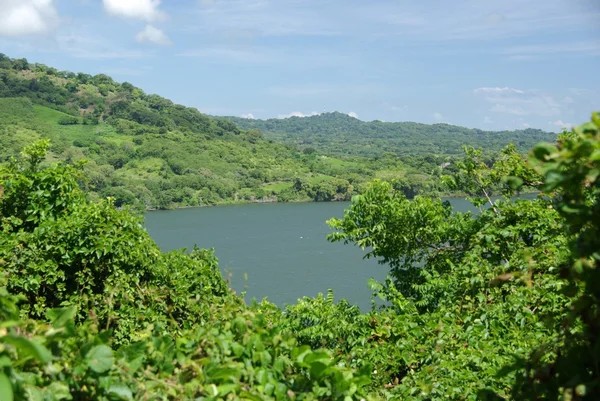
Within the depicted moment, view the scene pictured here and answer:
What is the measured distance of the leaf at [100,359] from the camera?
6.63 ft

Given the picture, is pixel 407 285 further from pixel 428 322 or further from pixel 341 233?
pixel 428 322

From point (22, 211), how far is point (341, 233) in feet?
17.5

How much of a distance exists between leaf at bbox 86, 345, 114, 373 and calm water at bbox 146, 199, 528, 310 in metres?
14.6

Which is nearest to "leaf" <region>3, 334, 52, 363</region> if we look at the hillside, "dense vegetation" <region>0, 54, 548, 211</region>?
the hillside

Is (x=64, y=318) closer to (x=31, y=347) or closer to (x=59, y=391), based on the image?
(x=59, y=391)

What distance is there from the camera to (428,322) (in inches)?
233

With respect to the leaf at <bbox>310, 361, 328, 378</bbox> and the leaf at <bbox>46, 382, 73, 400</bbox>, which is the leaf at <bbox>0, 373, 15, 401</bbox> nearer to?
the leaf at <bbox>46, 382, 73, 400</bbox>

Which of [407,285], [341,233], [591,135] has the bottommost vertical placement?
[407,285]

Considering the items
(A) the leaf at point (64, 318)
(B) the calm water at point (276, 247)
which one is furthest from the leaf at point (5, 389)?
(B) the calm water at point (276, 247)

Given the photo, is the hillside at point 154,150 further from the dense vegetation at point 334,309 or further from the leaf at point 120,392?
the leaf at point 120,392

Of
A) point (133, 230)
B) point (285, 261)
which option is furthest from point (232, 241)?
point (133, 230)

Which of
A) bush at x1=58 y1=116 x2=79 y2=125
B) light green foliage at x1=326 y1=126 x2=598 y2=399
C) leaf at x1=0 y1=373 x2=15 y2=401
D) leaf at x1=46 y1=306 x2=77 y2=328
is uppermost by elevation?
bush at x1=58 y1=116 x2=79 y2=125

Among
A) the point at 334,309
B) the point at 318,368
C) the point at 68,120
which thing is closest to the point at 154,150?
the point at 68,120

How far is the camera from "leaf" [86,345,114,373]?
79.5 inches
